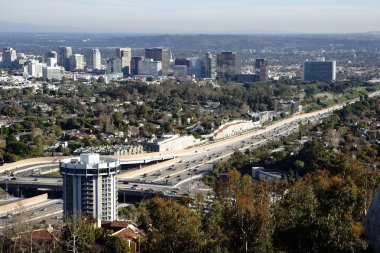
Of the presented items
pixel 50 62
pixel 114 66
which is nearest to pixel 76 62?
pixel 50 62

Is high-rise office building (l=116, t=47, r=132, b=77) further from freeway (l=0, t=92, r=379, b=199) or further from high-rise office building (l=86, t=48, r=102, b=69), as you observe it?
freeway (l=0, t=92, r=379, b=199)

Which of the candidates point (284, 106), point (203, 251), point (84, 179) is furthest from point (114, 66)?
point (203, 251)

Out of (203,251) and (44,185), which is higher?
(203,251)

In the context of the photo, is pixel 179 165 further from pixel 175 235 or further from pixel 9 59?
pixel 9 59

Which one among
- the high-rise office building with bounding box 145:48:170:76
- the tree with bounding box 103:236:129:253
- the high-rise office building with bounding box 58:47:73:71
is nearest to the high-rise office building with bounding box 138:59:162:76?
the high-rise office building with bounding box 145:48:170:76

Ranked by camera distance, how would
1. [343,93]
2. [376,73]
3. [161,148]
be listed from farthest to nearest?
[376,73], [343,93], [161,148]

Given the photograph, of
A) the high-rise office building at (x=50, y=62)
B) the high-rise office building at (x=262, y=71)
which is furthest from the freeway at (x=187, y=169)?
the high-rise office building at (x=50, y=62)

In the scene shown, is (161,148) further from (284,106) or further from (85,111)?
(284,106)
